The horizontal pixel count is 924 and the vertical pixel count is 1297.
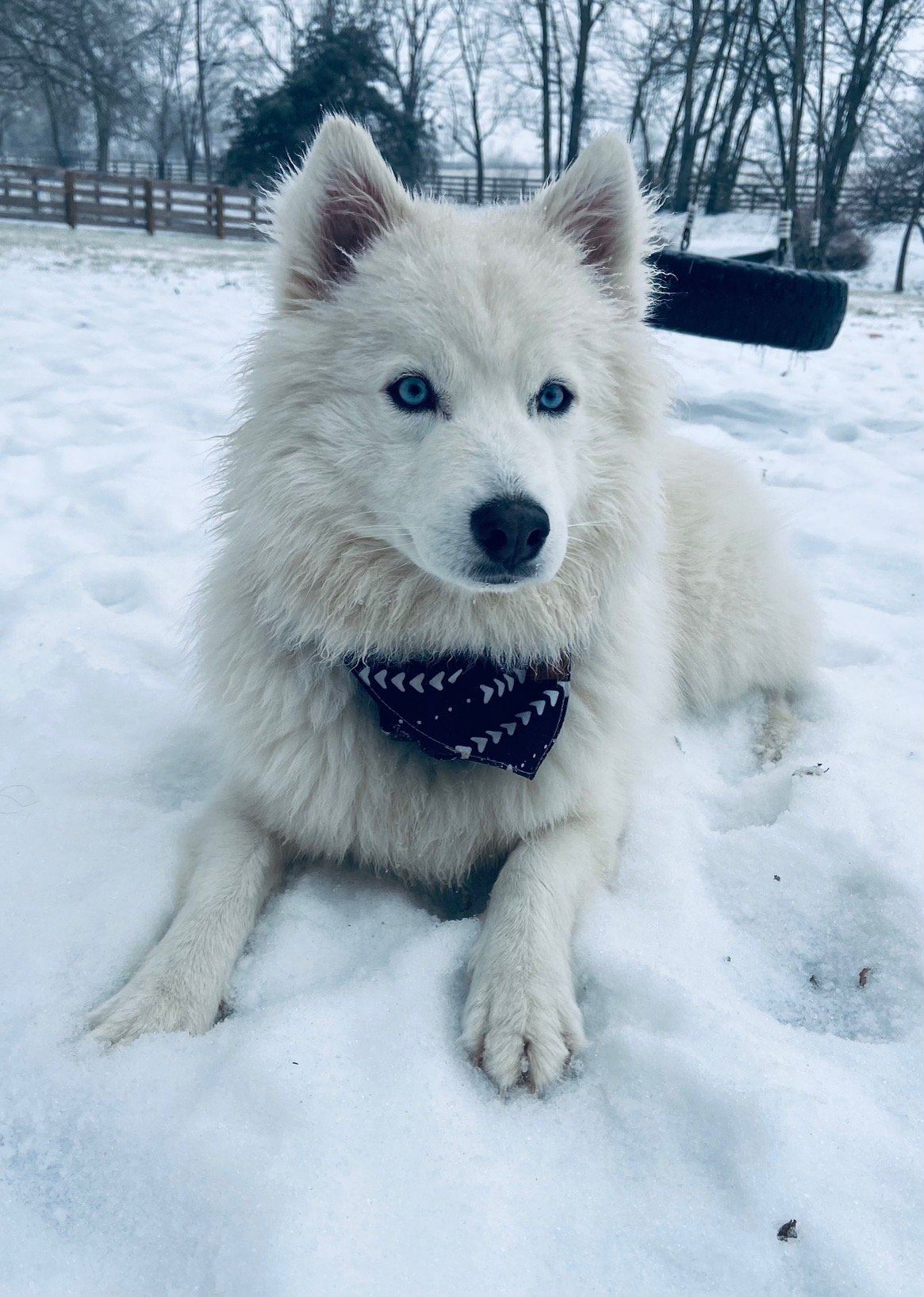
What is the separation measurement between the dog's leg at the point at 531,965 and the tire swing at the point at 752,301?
4509 mm

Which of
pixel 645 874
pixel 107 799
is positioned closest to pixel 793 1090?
pixel 645 874

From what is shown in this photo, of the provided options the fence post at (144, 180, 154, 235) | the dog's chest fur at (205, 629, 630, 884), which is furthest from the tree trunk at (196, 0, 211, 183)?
the dog's chest fur at (205, 629, 630, 884)

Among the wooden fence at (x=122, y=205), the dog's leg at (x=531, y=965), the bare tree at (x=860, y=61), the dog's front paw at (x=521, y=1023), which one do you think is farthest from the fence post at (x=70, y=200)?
the dog's front paw at (x=521, y=1023)

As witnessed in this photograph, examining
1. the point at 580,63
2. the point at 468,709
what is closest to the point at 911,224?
the point at 580,63

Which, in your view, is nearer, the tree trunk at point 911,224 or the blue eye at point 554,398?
the blue eye at point 554,398

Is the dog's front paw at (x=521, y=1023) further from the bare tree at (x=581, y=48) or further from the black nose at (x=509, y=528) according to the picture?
the bare tree at (x=581, y=48)

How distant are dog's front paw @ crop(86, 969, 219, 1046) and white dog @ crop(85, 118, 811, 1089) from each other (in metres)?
0.04

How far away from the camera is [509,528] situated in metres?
1.77

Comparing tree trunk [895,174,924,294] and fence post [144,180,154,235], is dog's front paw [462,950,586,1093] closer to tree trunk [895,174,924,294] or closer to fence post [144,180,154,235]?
tree trunk [895,174,924,294]

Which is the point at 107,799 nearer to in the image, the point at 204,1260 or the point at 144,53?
the point at 204,1260

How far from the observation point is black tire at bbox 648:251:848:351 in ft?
18.6

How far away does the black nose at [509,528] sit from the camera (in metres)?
1.77

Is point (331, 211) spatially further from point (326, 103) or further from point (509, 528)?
point (326, 103)

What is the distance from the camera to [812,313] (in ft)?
18.9
